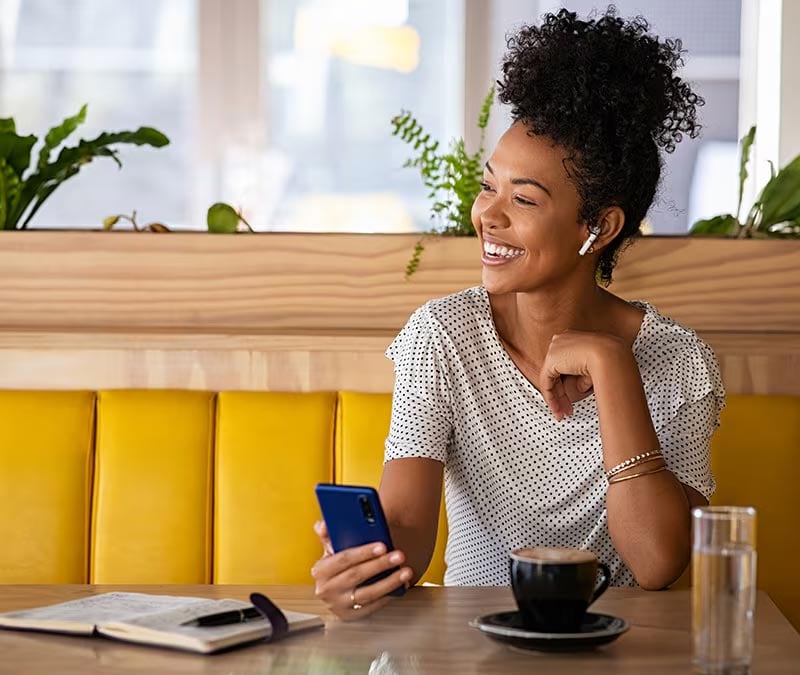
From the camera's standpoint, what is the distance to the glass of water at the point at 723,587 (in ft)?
2.74

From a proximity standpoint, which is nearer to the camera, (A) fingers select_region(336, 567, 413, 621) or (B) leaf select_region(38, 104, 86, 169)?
(A) fingers select_region(336, 567, 413, 621)

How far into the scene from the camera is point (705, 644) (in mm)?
862

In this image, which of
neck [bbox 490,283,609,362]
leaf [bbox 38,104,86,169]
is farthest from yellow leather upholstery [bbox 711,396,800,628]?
leaf [bbox 38,104,86,169]

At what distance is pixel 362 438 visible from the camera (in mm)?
1699

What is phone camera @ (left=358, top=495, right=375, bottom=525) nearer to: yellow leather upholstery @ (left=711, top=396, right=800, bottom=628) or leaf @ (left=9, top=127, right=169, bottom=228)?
yellow leather upholstery @ (left=711, top=396, right=800, bottom=628)

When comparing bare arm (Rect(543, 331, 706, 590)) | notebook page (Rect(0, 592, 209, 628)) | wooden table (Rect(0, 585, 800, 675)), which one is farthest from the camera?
bare arm (Rect(543, 331, 706, 590))

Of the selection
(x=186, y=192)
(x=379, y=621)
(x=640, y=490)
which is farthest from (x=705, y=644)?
(x=186, y=192)

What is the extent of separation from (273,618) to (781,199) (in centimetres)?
112

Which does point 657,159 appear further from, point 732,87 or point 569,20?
point 732,87

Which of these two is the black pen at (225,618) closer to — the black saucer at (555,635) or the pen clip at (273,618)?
the pen clip at (273,618)

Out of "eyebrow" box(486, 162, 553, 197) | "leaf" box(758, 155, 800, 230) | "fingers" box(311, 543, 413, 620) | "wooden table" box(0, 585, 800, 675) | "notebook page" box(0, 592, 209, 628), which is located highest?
"leaf" box(758, 155, 800, 230)

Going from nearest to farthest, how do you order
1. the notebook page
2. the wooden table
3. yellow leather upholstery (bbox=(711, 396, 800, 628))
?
the wooden table
the notebook page
yellow leather upholstery (bbox=(711, 396, 800, 628))

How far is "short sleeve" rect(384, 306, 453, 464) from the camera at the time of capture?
4.85ft

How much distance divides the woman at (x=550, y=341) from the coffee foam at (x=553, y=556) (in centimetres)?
44
